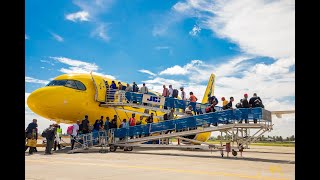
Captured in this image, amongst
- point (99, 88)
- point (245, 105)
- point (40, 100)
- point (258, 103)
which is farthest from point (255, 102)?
point (40, 100)

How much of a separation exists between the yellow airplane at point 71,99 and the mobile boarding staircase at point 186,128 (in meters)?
1.07

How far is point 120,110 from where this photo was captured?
22172mm

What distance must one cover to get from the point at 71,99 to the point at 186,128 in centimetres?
738

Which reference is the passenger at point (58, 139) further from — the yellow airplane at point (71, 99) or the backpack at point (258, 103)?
the backpack at point (258, 103)

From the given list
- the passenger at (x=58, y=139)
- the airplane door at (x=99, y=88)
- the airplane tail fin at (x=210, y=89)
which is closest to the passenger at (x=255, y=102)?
the airplane door at (x=99, y=88)

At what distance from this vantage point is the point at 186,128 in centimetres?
1703

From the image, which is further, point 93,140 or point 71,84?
point 71,84

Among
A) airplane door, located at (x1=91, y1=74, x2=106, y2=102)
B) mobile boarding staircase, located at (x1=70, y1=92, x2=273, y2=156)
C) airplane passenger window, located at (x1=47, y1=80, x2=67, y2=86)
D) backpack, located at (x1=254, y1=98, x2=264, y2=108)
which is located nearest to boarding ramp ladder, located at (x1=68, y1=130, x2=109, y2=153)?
mobile boarding staircase, located at (x1=70, y1=92, x2=273, y2=156)

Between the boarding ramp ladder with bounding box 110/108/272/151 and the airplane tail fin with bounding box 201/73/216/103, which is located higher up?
the airplane tail fin with bounding box 201/73/216/103

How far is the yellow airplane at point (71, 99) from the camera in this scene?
18688 millimetres

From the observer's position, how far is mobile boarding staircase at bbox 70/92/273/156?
14810 mm

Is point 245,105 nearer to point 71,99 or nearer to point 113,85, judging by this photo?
point 113,85

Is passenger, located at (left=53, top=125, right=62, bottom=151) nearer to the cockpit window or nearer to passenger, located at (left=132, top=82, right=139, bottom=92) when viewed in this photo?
the cockpit window
